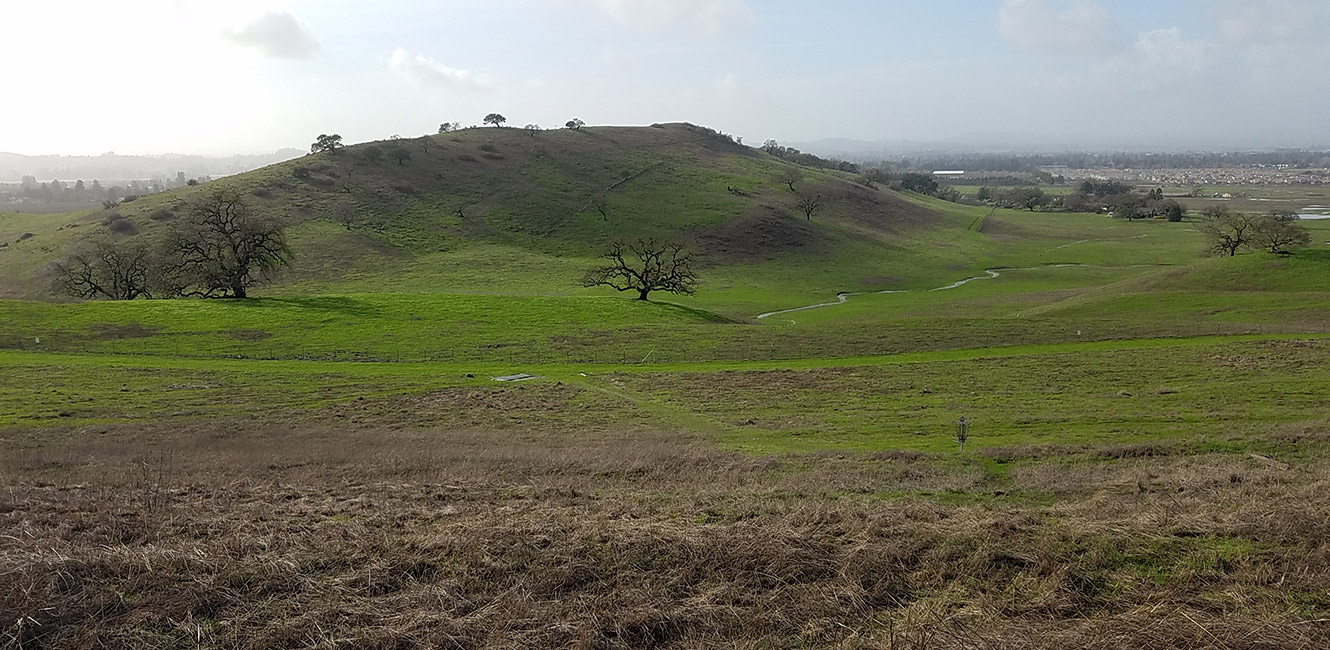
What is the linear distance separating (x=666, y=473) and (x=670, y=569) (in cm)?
1053

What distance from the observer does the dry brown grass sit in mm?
8727

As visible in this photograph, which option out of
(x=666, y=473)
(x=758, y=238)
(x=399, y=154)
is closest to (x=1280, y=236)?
(x=758, y=238)

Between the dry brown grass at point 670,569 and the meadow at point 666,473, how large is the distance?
0.05 m

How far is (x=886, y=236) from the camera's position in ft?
452

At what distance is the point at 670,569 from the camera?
33.4ft

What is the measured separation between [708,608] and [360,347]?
150 feet

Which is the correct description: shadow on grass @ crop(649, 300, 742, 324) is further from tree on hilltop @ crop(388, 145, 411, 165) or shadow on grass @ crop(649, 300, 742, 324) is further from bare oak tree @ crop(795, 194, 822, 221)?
tree on hilltop @ crop(388, 145, 411, 165)

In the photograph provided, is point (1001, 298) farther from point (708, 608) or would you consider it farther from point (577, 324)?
point (708, 608)

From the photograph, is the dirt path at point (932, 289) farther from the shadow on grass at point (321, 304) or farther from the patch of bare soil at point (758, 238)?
the shadow on grass at point (321, 304)

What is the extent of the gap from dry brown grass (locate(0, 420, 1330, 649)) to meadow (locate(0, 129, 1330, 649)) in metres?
0.05

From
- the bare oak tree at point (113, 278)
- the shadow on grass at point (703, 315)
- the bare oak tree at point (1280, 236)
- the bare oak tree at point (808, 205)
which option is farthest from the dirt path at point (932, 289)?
the bare oak tree at point (113, 278)

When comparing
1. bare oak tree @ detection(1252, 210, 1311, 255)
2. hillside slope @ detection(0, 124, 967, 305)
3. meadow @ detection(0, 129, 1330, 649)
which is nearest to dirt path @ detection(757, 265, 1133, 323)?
meadow @ detection(0, 129, 1330, 649)

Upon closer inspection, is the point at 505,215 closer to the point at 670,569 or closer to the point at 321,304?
the point at 321,304

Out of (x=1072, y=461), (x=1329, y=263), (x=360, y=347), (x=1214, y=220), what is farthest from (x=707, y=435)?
(x=1214, y=220)
